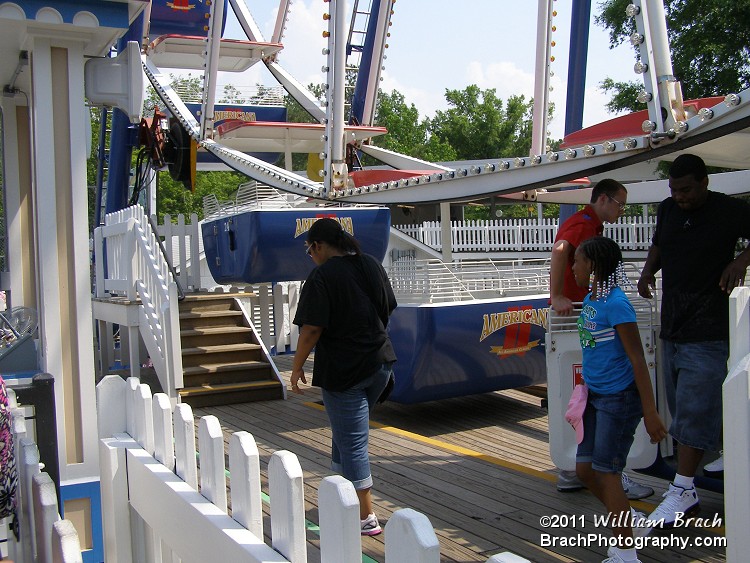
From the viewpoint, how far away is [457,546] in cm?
395

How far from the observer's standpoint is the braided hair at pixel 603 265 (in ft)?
11.4

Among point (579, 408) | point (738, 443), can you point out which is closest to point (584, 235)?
point (579, 408)

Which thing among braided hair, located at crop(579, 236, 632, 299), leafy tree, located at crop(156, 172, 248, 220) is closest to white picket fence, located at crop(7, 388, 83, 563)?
braided hair, located at crop(579, 236, 632, 299)

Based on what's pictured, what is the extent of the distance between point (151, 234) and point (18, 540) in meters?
6.18

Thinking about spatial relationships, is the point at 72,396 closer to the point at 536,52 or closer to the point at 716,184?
the point at 536,52

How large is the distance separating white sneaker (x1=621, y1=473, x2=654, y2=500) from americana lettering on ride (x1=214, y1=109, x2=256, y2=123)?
11853 mm

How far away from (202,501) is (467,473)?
11.1 ft

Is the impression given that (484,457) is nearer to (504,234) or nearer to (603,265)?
(603,265)

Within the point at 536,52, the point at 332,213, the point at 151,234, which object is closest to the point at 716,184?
the point at 536,52

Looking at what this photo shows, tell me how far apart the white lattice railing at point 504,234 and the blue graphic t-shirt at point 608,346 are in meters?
21.4

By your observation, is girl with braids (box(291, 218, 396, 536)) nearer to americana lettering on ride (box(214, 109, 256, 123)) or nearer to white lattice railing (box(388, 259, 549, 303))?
white lattice railing (box(388, 259, 549, 303))

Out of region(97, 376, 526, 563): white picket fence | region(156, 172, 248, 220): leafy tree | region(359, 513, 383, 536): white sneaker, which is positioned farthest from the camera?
region(156, 172, 248, 220): leafy tree

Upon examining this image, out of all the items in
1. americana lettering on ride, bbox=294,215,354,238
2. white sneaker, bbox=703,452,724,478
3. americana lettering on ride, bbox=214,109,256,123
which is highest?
americana lettering on ride, bbox=214,109,256,123

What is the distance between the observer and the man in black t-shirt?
361 centimetres
